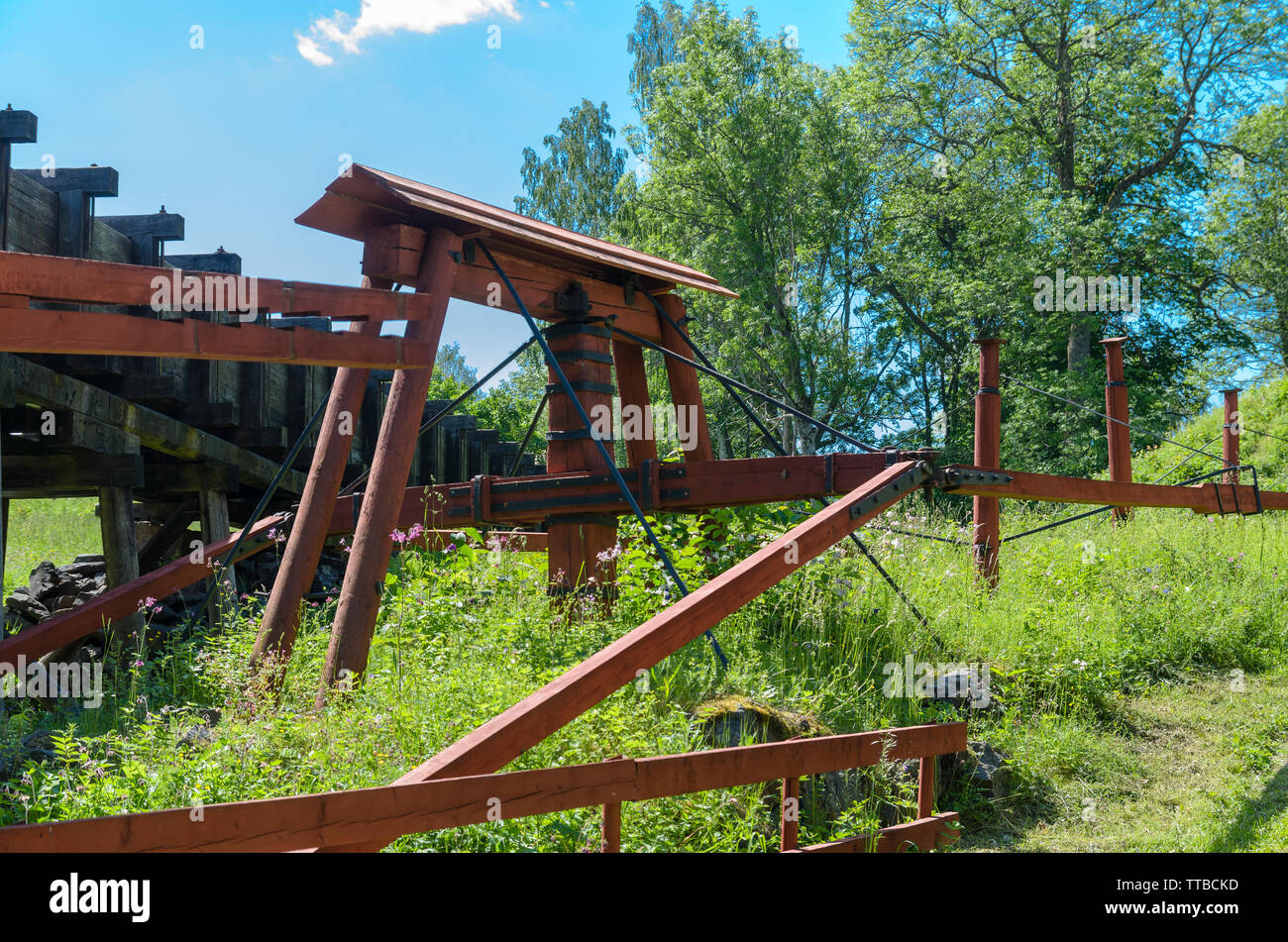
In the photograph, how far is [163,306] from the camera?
4.26m

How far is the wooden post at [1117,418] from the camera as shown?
11.4 metres

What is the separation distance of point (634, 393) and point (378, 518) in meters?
2.90

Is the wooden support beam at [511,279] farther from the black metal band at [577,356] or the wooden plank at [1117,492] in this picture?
the wooden plank at [1117,492]

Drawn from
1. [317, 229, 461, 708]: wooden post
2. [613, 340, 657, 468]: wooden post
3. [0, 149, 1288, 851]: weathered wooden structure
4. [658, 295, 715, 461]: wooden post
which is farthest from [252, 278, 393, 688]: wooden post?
[658, 295, 715, 461]: wooden post

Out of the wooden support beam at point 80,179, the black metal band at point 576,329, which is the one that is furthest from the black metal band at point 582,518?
the wooden support beam at point 80,179

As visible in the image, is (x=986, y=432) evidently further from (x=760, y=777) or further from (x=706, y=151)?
(x=706, y=151)

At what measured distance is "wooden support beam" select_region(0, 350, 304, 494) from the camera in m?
7.62

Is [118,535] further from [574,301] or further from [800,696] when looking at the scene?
[800,696]

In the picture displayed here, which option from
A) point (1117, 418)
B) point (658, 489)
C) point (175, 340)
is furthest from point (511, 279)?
point (1117, 418)

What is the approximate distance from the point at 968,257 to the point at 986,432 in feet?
69.6

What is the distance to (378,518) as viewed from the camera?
5461 millimetres

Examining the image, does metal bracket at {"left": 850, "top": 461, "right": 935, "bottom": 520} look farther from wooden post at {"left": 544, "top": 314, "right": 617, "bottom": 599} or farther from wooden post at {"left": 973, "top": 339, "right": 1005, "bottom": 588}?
wooden post at {"left": 973, "top": 339, "right": 1005, "bottom": 588}
